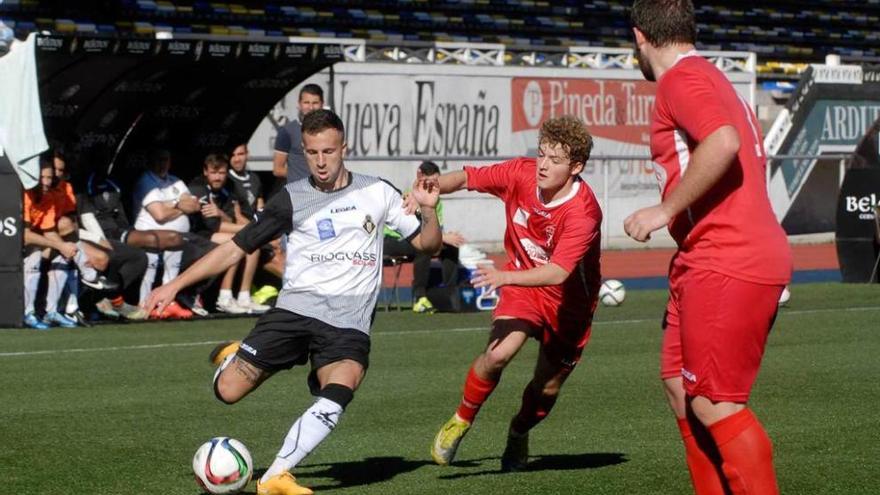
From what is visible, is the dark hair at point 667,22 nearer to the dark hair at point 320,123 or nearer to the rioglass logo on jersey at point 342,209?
the dark hair at point 320,123

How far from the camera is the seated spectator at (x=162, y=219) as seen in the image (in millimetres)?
15953

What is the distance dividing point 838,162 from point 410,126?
8.31 meters

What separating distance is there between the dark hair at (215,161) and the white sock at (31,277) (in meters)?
2.43

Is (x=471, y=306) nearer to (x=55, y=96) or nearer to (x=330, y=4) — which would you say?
(x=55, y=96)

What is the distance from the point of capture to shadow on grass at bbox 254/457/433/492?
7215mm

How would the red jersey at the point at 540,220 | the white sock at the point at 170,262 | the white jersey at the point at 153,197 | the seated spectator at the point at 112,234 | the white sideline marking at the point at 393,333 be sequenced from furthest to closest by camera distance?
the white jersey at the point at 153,197, the white sock at the point at 170,262, the seated spectator at the point at 112,234, the white sideline marking at the point at 393,333, the red jersey at the point at 540,220

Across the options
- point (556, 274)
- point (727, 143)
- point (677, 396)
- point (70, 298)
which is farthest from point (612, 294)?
point (727, 143)

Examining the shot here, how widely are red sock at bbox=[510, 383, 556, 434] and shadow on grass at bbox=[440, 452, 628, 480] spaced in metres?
0.21

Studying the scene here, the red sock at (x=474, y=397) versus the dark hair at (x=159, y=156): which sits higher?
the red sock at (x=474, y=397)

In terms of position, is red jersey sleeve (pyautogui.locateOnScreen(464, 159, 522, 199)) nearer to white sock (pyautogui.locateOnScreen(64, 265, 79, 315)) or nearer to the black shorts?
the black shorts

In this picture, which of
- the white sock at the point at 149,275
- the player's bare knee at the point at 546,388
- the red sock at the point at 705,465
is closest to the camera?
the red sock at the point at 705,465

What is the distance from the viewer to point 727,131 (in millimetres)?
5000

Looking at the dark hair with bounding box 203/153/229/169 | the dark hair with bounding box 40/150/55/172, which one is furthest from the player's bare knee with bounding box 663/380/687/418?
the dark hair with bounding box 203/153/229/169

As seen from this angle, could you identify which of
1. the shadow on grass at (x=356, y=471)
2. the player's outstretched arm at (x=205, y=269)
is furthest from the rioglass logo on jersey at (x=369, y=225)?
the shadow on grass at (x=356, y=471)
